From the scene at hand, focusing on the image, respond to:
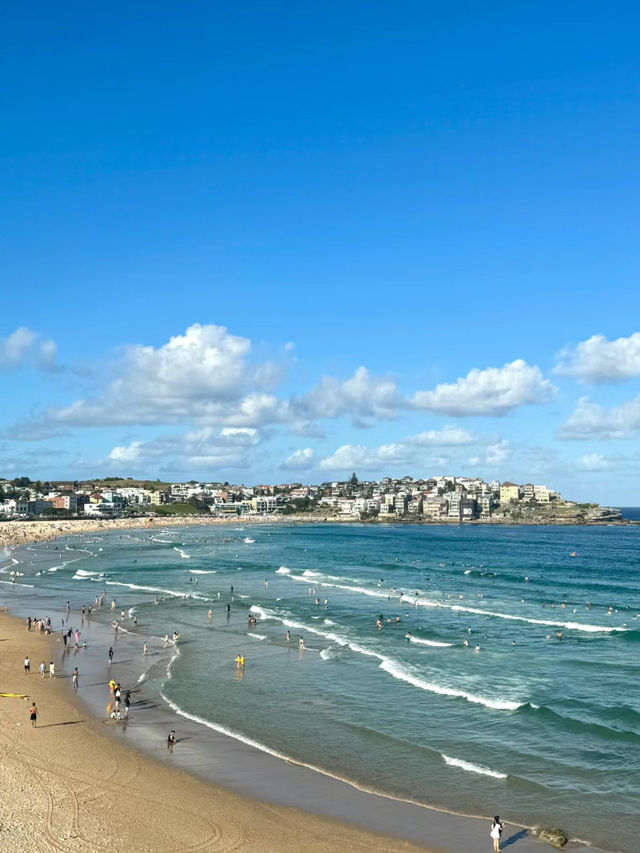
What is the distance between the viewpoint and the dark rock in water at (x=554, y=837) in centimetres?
1934

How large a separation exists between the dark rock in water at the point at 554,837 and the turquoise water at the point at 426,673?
99 centimetres

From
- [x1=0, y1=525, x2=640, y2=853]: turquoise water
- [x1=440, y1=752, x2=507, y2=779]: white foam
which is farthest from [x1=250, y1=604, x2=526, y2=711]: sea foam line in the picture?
[x1=440, y1=752, x2=507, y2=779]: white foam

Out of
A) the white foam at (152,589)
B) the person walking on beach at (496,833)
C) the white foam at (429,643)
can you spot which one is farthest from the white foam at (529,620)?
the person walking on beach at (496,833)

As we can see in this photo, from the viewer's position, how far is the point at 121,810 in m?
21.2

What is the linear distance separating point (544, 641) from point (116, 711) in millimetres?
26792

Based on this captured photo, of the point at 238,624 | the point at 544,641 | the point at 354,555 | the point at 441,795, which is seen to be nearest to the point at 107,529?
the point at 354,555

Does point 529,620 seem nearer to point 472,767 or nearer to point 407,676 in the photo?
point 407,676

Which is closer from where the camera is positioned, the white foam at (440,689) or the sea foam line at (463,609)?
the white foam at (440,689)

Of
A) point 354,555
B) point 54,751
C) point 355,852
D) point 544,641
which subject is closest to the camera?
point 355,852

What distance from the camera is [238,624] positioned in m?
51.4

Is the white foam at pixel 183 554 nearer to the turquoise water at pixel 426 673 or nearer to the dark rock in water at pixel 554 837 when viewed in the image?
the turquoise water at pixel 426 673

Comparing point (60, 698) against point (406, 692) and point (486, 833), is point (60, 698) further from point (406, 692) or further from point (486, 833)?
point (486, 833)

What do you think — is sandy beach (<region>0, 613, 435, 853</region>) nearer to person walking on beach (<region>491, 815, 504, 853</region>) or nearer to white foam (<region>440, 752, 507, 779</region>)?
person walking on beach (<region>491, 815, 504, 853</region>)

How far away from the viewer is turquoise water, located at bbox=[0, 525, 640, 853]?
23.9 meters
